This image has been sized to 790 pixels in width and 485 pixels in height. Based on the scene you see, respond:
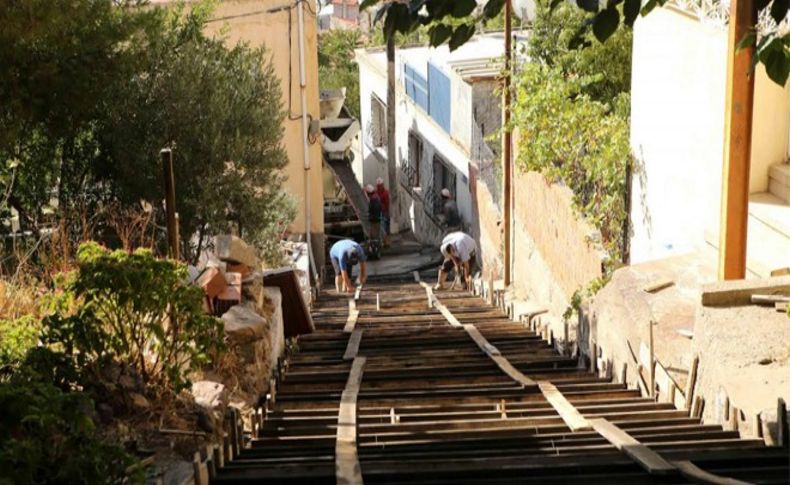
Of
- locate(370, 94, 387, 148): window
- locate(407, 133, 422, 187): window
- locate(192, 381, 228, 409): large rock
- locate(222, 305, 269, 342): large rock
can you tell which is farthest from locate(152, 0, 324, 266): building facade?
locate(192, 381, 228, 409): large rock

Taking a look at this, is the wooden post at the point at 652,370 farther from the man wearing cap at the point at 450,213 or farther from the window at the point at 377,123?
the window at the point at 377,123

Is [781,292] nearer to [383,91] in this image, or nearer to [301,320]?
[301,320]

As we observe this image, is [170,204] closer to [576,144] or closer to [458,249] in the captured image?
[576,144]

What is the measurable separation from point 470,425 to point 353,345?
16.4ft

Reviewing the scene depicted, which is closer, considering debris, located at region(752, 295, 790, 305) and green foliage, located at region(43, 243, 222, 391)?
green foliage, located at region(43, 243, 222, 391)

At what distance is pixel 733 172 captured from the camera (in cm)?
845

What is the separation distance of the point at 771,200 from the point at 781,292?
126 inches

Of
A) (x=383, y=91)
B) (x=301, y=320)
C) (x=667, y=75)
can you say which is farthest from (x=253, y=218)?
(x=383, y=91)

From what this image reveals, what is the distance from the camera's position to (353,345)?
40.2 ft

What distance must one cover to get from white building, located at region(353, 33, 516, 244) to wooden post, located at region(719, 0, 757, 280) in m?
11.5

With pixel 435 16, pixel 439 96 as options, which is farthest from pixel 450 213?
pixel 435 16

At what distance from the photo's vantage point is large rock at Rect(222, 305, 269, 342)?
9.56 m

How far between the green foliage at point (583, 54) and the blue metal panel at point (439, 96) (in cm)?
674

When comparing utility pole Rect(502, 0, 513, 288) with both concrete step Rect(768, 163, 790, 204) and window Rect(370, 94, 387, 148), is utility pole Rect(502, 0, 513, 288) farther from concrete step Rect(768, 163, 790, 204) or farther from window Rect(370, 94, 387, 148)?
window Rect(370, 94, 387, 148)
